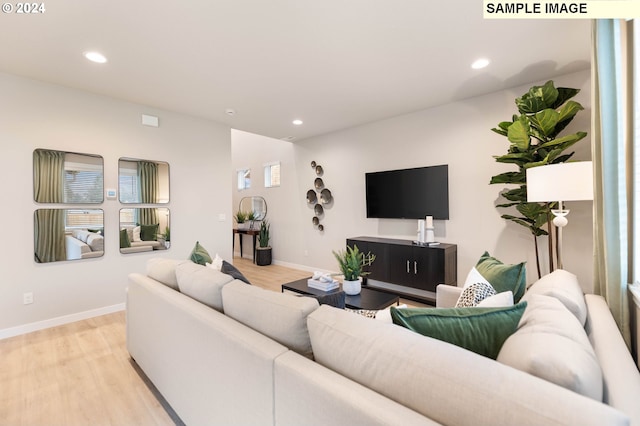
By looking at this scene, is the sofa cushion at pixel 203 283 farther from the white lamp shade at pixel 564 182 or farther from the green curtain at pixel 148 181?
the green curtain at pixel 148 181

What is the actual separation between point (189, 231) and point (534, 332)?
4172 millimetres

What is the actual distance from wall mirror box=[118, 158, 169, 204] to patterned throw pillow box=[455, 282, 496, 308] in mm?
3773

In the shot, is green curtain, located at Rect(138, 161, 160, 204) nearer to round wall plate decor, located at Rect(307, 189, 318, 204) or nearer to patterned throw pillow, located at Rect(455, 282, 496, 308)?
round wall plate decor, located at Rect(307, 189, 318, 204)

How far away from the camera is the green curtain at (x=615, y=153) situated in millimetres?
1374

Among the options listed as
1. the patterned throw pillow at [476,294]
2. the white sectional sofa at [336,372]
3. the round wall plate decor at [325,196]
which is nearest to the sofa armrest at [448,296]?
the patterned throw pillow at [476,294]

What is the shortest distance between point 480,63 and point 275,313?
2949mm

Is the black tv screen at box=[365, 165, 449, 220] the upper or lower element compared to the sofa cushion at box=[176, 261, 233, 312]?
upper

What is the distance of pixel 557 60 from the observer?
2.69 metres

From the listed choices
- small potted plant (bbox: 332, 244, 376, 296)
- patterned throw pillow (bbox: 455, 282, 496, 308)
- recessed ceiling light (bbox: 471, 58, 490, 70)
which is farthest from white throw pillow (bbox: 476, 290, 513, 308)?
recessed ceiling light (bbox: 471, 58, 490, 70)

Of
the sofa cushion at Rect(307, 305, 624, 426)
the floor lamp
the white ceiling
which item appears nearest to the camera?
the sofa cushion at Rect(307, 305, 624, 426)

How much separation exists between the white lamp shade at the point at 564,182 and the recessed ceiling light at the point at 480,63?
1.24 metres

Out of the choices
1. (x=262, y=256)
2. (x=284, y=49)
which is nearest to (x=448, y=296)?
(x=284, y=49)

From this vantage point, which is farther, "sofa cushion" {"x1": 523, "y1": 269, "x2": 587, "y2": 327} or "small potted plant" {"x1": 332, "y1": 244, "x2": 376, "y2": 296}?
"small potted plant" {"x1": 332, "y1": 244, "x2": 376, "y2": 296}

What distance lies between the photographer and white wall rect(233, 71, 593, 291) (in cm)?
299
